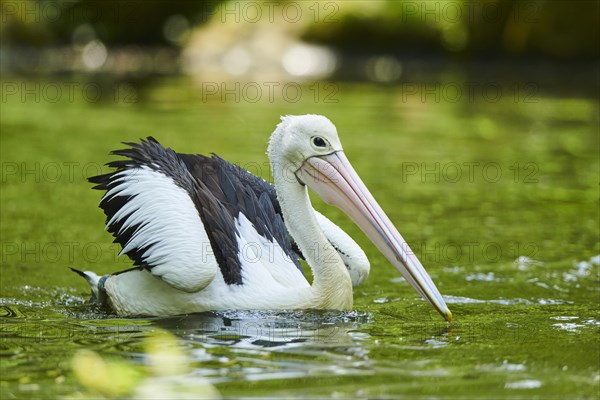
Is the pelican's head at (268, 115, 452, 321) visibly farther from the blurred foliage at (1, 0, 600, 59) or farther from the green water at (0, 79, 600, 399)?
the blurred foliage at (1, 0, 600, 59)

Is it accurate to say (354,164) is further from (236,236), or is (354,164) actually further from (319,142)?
(319,142)

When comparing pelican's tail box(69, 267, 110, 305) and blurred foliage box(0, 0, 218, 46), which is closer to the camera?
pelican's tail box(69, 267, 110, 305)

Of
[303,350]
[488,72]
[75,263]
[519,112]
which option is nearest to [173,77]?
[488,72]

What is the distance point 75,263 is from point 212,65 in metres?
18.9

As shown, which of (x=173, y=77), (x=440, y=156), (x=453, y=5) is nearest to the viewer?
(x=440, y=156)

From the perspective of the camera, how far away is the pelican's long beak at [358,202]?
598cm

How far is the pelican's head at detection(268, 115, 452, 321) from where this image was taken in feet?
20.0

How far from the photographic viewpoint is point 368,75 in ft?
Answer: 80.7

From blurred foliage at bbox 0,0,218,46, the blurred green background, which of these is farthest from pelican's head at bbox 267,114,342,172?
blurred foliage at bbox 0,0,218,46

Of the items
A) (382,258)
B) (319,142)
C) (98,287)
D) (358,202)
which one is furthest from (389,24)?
(358,202)

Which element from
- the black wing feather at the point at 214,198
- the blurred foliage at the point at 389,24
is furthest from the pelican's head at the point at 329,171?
the blurred foliage at the point at 389,24

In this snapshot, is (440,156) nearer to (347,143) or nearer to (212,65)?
(347,143)

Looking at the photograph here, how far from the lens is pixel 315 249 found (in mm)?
6340

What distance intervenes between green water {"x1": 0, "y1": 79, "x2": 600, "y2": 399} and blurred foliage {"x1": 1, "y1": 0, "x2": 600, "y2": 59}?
238 inches
